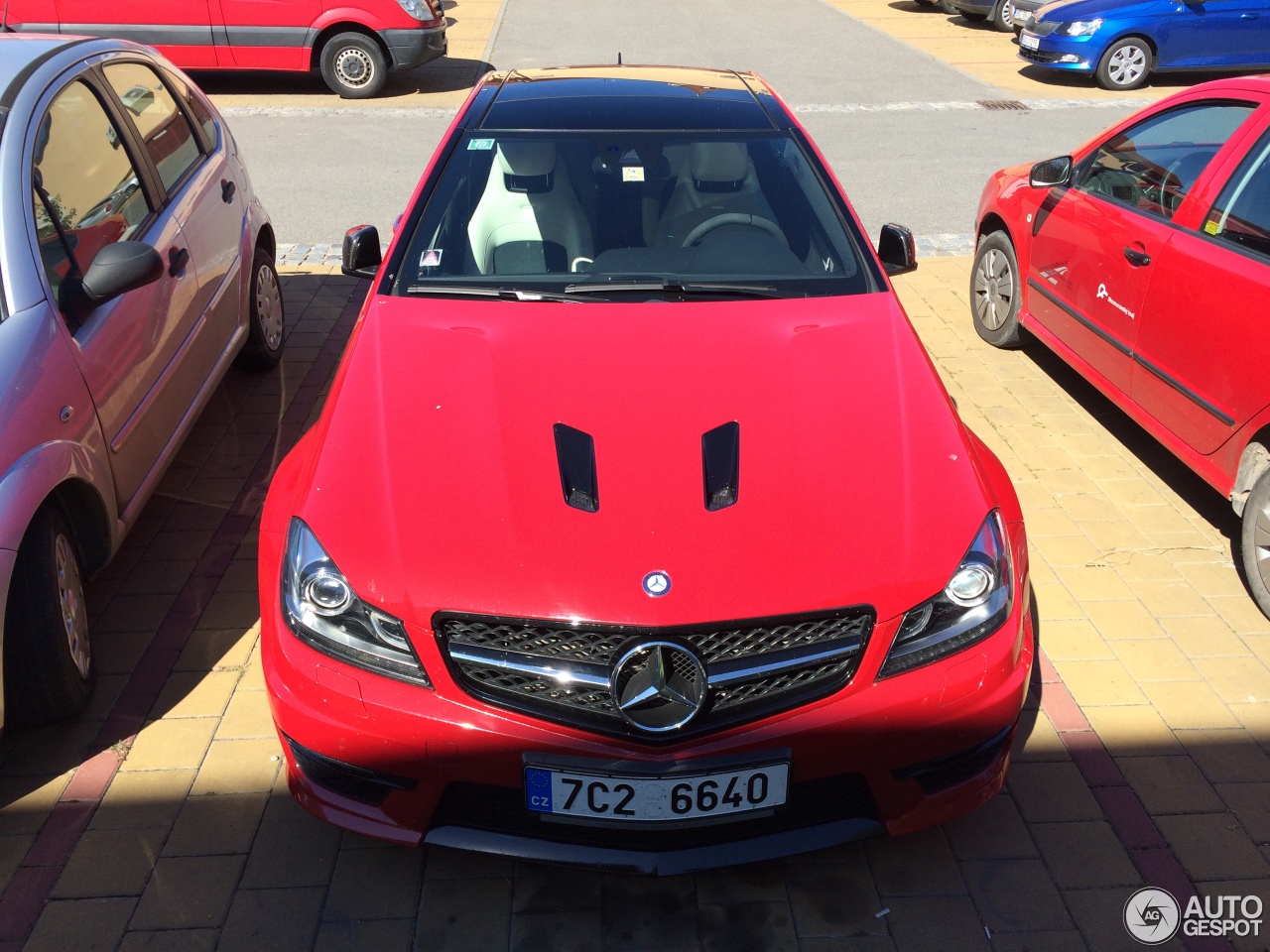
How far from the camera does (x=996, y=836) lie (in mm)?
2992

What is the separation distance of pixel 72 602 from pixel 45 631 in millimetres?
218

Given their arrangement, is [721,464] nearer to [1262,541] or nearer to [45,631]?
[45,631]

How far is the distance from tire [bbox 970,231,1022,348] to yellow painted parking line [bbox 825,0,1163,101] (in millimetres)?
7390

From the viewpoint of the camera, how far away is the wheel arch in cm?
1198

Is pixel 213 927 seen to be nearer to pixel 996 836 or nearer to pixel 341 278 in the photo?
pixel 996 836

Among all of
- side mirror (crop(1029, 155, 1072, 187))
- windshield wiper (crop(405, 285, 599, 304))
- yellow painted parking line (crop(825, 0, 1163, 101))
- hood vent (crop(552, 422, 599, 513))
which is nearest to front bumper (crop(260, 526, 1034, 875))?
hood vent (crop(552, 422, 599, 513))

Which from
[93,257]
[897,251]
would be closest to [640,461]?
[897,251]

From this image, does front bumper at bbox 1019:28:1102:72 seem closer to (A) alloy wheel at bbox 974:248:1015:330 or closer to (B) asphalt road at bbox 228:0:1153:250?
(B) asphalt road at bbox 228:0:1153:250

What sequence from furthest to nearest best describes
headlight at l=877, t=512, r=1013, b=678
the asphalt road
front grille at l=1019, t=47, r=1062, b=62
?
front grille at l=1019, t=47, r=1062, b=62 → the asphalt road → headlight at l=877, t=512, r=1013, b=678

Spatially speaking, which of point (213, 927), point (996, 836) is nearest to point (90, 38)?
point (213, 927)

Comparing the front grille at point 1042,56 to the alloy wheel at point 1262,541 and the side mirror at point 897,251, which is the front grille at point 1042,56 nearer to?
the side mirror at point 897,251

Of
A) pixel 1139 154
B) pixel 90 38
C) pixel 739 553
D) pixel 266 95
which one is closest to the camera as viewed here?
pixel 739 553

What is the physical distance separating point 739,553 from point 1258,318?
248cm

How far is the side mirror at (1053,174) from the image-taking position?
525 centimetres
